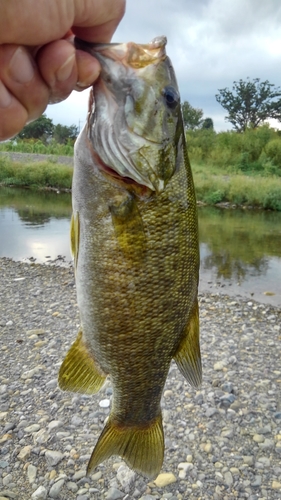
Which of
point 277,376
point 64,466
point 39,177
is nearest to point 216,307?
point 277,376

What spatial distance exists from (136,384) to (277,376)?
3.95m

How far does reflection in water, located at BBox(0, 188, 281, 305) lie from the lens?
32.9 feet

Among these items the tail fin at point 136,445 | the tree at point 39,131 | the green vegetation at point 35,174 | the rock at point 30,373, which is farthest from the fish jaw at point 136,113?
the tree at point 39,131

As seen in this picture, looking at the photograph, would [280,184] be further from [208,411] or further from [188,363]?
[188,363]

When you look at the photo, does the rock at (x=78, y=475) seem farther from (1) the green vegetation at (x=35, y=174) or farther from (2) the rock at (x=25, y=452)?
(1) the green vegetation at (x=35, y=174)

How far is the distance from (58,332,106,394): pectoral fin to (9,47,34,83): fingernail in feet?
3.78

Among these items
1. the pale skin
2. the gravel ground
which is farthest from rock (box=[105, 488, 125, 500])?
the pale skin

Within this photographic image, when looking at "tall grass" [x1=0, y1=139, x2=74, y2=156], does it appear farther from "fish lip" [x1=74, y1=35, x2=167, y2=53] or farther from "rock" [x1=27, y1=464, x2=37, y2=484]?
"fish lip" [x1=74, y1=35, x2=167, y2=53]

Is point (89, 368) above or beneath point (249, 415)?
above

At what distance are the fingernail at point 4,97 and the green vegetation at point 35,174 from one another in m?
21.4

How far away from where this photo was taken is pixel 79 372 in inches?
82.0

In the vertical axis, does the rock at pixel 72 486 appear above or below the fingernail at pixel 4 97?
below

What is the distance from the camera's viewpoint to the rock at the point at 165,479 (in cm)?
355

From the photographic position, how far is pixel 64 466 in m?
3.70
